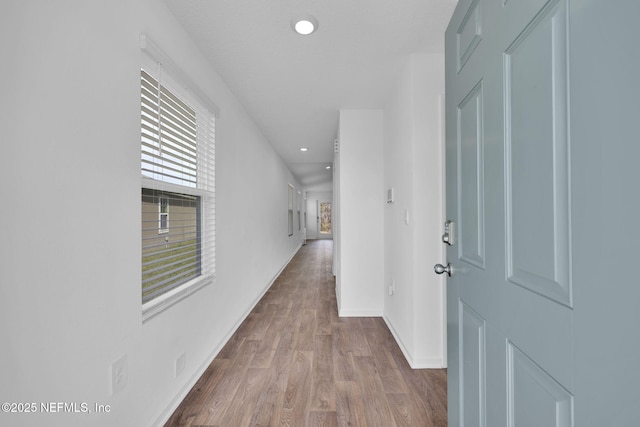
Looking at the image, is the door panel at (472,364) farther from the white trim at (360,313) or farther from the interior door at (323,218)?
the interior door at (323,218)

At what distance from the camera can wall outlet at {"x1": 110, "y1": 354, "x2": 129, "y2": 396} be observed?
1.22 meters

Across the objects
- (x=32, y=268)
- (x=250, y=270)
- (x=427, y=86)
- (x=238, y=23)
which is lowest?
(x=250, y=270)

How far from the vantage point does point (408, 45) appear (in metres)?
2.08

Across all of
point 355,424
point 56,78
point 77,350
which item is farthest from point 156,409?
point 56,78

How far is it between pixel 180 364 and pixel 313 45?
2.27 metres

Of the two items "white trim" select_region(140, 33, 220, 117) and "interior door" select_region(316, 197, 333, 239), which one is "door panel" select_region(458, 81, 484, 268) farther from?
"interior door" select_region(316, 197, 333, 239)

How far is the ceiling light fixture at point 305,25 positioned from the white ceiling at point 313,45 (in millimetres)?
29

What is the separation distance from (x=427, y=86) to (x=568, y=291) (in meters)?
2.04

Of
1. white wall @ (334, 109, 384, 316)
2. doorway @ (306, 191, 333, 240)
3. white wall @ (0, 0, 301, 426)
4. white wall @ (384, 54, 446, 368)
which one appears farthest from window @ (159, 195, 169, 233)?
doorway @ (306, 191, 333, 240)

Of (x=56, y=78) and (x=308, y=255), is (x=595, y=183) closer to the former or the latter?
(x=56, y=78)

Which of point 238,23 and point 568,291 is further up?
point 238,23

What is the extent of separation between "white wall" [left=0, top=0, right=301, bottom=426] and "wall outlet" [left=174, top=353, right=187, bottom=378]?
0.03m

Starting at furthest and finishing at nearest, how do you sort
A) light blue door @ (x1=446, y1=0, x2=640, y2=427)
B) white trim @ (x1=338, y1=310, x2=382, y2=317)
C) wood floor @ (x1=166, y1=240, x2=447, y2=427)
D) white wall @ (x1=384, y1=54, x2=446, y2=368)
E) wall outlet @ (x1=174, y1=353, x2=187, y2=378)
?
1. white trim @ (x1=338, y1=310, x2=382, y2=317)
2. white wall @ (x1=384, y1=54, x2=446, y2=368)
3. wall outlet @ (x1=174, y1=353, x2=187, y2=378)
4. wood floor @ (x1=166, y1=240, x2=447, y2=427)
5. light blue door @ (x1=446, y1=0, x2=640, y2=427)

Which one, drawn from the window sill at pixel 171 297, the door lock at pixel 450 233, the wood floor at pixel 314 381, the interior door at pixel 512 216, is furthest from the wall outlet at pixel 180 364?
the door lock at pixel 450 233
